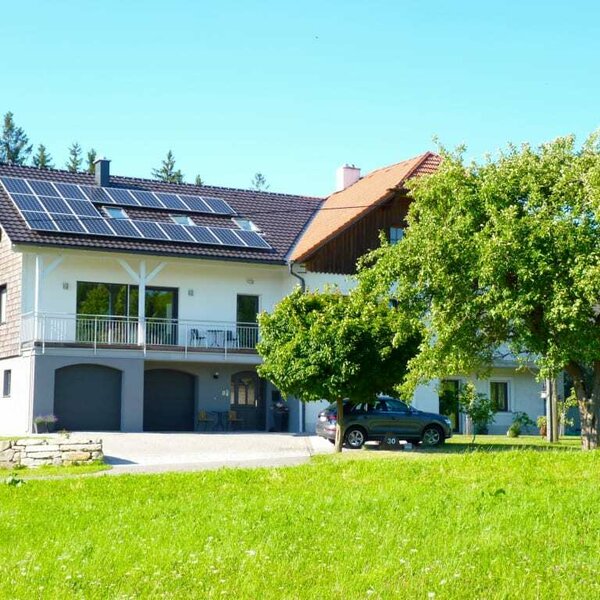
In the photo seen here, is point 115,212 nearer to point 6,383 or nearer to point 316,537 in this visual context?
point 6,383

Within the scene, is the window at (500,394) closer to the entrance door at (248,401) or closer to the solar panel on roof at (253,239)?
the entrance door at (248,401)

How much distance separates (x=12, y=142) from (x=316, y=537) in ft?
226

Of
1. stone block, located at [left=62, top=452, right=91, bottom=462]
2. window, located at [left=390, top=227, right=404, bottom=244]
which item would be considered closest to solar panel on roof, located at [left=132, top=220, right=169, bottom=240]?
window, located at [left=390, top=227, right=404, bottom=244]

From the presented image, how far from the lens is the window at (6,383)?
102 ft

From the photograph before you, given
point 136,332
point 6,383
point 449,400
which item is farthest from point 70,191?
point 449,400

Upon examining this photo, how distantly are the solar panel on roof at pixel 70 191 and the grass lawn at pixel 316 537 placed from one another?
67.9 feet

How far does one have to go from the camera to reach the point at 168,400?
32.2 metres

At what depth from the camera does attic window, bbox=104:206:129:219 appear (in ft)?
105

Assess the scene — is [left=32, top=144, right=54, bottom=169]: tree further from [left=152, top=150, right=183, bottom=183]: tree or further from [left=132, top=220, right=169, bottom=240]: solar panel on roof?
[left=132, top=220, right=169, bottom=240]: solar panel on roof

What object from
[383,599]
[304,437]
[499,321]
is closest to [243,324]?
[304,437]

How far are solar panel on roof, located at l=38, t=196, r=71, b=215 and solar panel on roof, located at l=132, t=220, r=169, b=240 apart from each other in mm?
2158

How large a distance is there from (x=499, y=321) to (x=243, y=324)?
1362 centimetres

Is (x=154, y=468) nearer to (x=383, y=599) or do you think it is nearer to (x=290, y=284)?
(x=383, y=599)

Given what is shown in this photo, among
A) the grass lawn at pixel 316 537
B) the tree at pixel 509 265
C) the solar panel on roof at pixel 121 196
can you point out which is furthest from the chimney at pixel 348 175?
the grass lawn at pixel 316 537
